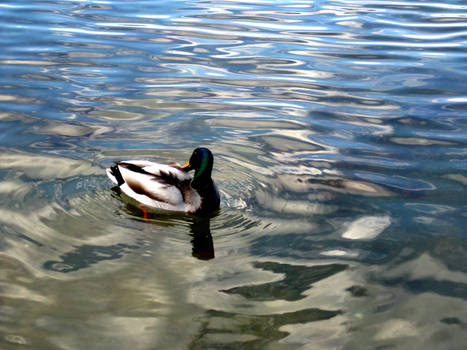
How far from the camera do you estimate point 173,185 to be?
694cm

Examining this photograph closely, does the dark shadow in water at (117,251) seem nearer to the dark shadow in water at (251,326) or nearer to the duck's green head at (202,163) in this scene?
the duck's green head at (202,163)

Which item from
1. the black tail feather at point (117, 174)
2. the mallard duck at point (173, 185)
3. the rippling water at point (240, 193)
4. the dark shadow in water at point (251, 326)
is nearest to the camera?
the dark shadow in water at point (251, 326)

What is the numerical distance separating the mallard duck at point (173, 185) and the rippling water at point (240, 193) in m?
0.15

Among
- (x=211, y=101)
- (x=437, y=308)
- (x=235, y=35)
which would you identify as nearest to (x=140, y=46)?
(x=235, y=35)

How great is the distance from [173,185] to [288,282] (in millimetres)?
1912

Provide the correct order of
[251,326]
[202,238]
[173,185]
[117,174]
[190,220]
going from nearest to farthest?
[251,326]
[202,238]
[190,220]
[173,185]
[117,174]

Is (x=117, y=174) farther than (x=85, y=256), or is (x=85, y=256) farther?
(x=117, y=174)

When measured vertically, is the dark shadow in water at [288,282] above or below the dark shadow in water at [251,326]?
above

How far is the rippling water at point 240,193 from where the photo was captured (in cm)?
506

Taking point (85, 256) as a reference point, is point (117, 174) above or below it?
above

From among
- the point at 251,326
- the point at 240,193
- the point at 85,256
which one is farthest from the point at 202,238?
the point at 251,326

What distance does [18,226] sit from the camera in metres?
6.29

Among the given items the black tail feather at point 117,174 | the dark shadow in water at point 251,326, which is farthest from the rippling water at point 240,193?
the black tail feather at point 117,174

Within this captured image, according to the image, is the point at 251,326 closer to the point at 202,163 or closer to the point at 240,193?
the point at 202,163
